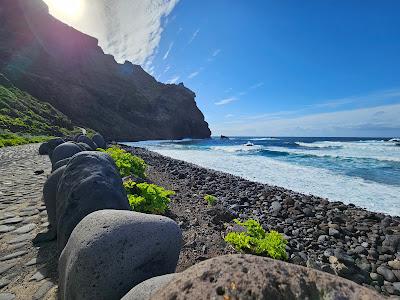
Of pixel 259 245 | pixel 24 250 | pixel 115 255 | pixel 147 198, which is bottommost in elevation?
pixel 259 245

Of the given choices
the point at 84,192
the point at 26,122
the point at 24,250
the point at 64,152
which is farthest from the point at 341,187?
the point at 26,122

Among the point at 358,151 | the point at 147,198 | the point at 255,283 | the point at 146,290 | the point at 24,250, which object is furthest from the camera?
the point at 358,151

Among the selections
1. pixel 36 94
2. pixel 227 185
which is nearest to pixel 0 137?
pixel 227 185

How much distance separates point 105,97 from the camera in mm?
110500

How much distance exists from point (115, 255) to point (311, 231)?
316 inches

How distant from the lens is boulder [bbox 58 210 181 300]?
9.69 feet

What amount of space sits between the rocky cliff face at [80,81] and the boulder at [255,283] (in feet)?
291

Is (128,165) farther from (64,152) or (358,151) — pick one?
(358,151)

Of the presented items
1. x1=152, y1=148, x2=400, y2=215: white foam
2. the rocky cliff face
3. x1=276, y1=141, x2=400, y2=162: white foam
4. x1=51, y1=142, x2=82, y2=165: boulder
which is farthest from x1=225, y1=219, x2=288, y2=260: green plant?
the rocky cliff face

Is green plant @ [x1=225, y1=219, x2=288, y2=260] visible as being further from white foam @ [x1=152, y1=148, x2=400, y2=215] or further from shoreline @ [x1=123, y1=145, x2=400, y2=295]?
white foam @ [x1=152, y1=148, x2=400, y2=215]

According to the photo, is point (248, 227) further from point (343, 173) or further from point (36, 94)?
point (36, 94)

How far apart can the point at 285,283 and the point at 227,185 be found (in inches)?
568

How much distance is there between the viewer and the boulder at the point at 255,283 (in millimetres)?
1841

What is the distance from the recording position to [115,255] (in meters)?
3.00
